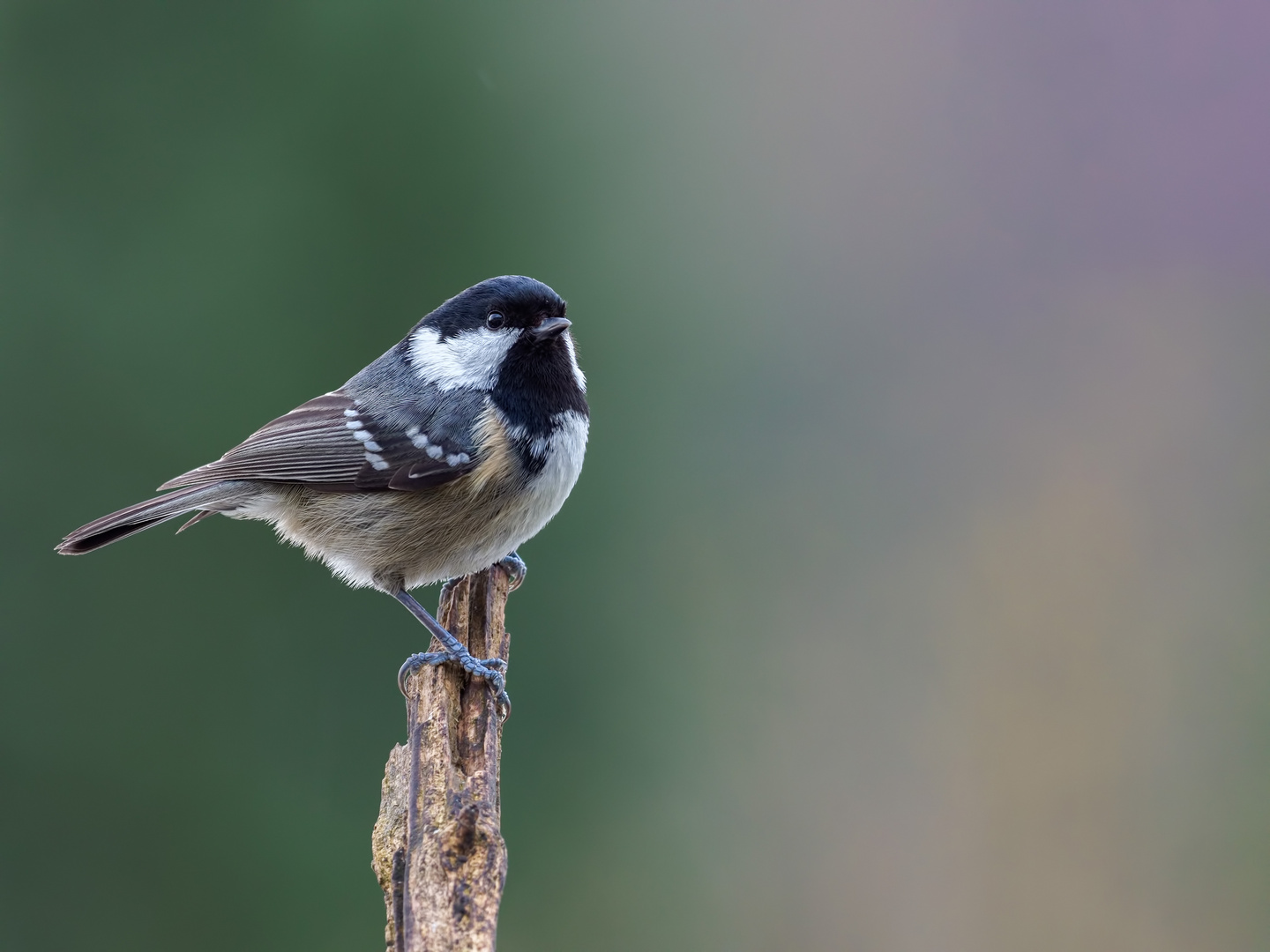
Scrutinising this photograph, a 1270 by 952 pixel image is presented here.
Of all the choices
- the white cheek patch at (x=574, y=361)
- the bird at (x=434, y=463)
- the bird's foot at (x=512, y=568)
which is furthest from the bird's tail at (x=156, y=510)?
the white cheek patch at (x=574, y=361)

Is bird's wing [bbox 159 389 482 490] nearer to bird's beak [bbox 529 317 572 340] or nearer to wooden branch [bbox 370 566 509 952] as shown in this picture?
bird's beak [bbox 529 317 572 340]

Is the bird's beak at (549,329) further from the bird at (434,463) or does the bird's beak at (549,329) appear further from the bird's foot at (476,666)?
the bird's foot at (476,666)

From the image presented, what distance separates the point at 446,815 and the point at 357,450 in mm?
1220

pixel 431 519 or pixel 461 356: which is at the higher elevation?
pixel 461 356

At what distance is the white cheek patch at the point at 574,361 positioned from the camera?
3091 mm

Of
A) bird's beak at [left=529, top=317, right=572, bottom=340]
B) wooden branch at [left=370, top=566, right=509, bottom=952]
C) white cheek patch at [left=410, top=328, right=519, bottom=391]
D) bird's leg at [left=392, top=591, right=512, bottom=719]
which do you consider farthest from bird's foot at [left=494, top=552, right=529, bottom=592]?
bird's beak at [left=529, top=317, right=572, bottom=340]

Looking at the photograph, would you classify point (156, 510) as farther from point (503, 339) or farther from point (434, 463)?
point (503, 339)

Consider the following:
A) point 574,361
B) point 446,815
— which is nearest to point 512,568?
point 574,361

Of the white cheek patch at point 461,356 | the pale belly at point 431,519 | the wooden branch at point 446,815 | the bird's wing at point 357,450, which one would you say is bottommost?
the wooden branch at point 446,815

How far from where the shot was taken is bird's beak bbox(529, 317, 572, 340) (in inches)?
116

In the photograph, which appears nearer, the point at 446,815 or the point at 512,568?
the point at 446,815

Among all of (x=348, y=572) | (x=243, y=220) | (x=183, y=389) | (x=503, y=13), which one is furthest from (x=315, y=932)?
(x=503, y=13)

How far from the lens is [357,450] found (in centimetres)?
306

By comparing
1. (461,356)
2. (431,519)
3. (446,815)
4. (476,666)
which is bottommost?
(446,815)
